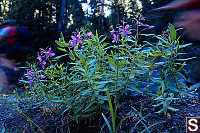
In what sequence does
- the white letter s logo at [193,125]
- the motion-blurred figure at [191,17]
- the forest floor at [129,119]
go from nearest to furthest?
the motion-blurred figure at [191,17] < the white letter s logo at [193,125] < the forest floor at [129,119]

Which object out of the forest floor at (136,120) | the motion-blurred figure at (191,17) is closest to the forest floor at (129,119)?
the forest floor at (136,120)

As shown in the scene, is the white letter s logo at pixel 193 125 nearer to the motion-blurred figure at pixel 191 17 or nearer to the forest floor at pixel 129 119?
the forest floor at pixel 129 119

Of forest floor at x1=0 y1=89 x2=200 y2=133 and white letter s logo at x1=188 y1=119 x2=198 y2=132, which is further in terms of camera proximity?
forest floor at x1=0 y1=89 x2=200 y2=133

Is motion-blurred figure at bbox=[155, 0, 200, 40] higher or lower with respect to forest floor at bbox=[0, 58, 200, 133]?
higher

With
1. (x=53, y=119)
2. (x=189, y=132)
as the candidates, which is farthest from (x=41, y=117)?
(x=189, y=132)

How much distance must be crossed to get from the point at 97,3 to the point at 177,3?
12.8 metres

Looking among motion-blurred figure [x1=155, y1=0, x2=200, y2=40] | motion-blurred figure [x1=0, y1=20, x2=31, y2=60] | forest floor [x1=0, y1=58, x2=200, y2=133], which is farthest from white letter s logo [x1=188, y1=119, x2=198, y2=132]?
motion-blurred figure [x1=0, y1=20, x2=31, y2=60]

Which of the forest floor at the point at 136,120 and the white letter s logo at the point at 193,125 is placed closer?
the white letter s logo at the point at 193,125

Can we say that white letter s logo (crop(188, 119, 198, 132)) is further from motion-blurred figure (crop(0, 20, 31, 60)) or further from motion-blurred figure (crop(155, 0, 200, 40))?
motion-blurred figure (crop(0, 20, 31, 60))

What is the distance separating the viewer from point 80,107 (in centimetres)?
111

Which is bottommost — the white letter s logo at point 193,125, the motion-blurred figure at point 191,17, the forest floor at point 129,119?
the forest floor at point 129,119

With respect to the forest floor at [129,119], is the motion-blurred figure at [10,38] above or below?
above

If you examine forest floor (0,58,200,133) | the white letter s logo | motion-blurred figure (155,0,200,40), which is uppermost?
motion-blurred figure (155,0,200,40)

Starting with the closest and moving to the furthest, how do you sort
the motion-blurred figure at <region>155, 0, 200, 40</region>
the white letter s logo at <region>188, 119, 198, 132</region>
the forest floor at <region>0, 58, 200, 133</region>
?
the motion-blurred figure at <region>155, 0, 200, 40</region>, the white letter s logo at <region>188, 119, 198, 132</region>, the forest floor at <region>0, 58, 200, 133</region>
